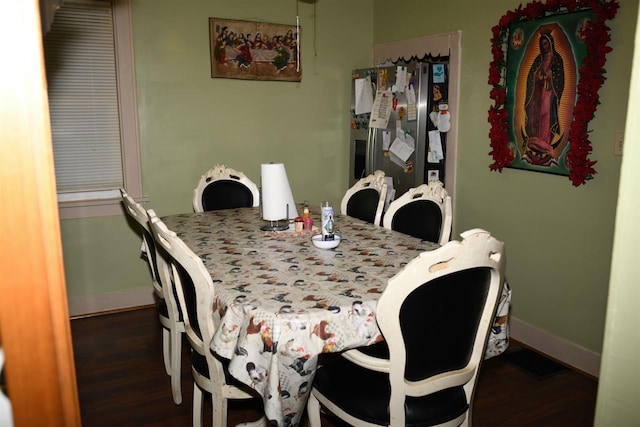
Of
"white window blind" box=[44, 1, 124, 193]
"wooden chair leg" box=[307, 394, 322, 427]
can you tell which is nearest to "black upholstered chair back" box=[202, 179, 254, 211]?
"white window blind" box=[44, 1, 124, 193]

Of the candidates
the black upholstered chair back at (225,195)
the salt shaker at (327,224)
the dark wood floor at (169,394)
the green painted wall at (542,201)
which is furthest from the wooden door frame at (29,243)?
the black upholstered chair back at (225,195)

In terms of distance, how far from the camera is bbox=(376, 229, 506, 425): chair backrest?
1.53 meters

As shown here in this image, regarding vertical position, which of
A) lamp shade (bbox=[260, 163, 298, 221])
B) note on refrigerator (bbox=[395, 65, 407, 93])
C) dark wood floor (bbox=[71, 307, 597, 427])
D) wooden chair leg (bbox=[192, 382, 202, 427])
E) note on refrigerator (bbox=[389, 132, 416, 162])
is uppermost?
note on refrigerator (bbox=[395, 65, 407, 93])

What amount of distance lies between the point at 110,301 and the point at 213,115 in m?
1.57

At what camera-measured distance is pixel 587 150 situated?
2.81m

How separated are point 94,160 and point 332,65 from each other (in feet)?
6.58

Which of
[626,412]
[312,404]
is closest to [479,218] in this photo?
[312,404]

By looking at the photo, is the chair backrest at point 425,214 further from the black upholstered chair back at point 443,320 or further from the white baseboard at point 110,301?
the white baseboard at point 110,301

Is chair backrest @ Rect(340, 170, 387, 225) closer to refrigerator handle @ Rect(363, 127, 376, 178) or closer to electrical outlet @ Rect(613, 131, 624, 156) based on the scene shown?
refrigerator handle @ Rect(363, 127, 376, 178)

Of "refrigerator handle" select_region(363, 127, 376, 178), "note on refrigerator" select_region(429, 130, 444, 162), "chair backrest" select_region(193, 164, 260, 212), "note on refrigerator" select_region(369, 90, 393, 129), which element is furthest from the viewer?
"refrigerator handle" select_region(363, 127, 376, 178)

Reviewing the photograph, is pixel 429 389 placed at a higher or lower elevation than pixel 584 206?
lower

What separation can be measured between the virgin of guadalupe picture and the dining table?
111 cm

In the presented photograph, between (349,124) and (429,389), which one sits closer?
A: (429,389)

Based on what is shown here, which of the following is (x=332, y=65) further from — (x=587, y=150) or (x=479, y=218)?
(x=587, y=150)
